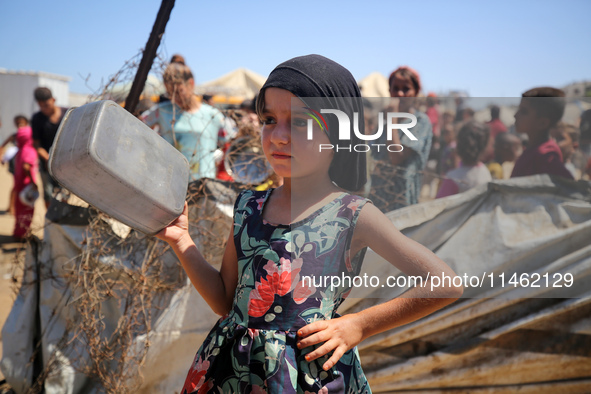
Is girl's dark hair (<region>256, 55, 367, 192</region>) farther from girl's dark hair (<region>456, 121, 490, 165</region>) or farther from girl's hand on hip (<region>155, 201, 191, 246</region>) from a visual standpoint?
girl's dark hair (<region>456, 121, 490, 165</region>)

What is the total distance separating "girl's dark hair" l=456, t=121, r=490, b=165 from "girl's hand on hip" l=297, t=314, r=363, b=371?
1926 millimetres

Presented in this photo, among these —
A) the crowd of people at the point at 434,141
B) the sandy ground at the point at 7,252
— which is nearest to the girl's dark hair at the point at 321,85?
the crowd of people at the point at 434,141

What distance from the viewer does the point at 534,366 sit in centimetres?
193

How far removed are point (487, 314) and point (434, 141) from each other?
0.99m

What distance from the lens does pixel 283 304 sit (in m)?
1.16

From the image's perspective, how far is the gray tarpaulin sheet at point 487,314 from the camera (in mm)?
1920

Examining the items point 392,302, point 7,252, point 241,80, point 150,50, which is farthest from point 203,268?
point 241,80

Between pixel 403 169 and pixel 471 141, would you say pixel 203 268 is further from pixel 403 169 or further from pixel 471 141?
pixel 471 141

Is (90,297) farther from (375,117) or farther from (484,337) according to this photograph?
(484,337)

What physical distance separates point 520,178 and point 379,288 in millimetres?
818

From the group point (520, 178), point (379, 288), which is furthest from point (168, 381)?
point (520, 178)

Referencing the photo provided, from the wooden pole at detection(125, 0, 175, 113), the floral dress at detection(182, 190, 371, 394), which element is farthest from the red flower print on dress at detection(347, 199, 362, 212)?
the wooden pole at detection(125, 0, 175, 113)

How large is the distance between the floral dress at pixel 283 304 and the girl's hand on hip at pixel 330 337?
51mm

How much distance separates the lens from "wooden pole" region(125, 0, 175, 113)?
2021 mm
